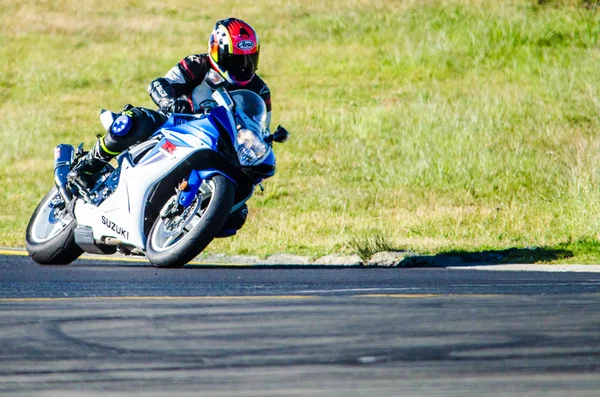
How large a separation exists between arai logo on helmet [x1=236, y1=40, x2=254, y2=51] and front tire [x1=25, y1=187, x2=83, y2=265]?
207cm

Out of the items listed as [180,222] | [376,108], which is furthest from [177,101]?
[376,108]

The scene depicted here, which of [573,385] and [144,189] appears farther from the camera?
[144,189]

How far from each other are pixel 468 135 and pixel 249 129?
12.6 metres

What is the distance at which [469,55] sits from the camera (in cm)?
2845

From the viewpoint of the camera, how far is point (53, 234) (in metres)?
10.3

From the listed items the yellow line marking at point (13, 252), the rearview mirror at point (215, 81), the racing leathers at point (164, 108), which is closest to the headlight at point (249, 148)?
the racing leathers at point (164, 108)

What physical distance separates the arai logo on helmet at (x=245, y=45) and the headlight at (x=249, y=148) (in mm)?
768

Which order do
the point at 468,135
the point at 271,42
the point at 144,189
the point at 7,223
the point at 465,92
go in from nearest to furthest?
the point at 144,189, the point at 7,223, the point at 468,135, the point at 465,92, the point at 271,42

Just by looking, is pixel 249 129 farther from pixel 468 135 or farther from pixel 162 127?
pixel 468 135

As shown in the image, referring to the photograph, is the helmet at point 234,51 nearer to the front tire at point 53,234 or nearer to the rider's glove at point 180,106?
the rider's glove at point 180,106

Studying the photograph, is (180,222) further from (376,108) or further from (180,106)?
(376,108)

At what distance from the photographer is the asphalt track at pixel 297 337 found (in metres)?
4.54

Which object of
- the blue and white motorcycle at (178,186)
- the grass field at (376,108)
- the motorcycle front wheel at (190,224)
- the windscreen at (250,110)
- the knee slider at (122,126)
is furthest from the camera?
the grass field at (376,108)

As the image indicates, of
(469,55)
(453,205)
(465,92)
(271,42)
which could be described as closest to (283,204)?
(453,205)
